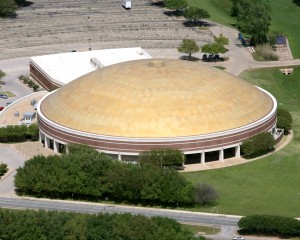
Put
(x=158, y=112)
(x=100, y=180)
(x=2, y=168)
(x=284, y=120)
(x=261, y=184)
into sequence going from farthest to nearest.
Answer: (x=284, y=120)
(x=158, y=112)
(x=2, y=168)
(x=261, y=184)
(x=100, y=180)

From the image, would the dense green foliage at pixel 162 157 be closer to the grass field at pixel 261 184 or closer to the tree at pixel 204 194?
the grass field at pixel 261 184

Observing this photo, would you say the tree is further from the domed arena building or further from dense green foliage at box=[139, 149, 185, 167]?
the domed arena building

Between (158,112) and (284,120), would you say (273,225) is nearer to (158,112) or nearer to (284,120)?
(158,112)

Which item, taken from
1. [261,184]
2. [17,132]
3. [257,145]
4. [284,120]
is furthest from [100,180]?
[284,120]

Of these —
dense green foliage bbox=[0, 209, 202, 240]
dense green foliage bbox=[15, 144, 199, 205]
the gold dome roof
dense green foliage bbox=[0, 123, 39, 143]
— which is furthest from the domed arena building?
dense green foliage bbox=[0, 209, 202, 240]

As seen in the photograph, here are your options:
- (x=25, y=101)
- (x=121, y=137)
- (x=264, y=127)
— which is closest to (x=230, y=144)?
(x=264, y=127)

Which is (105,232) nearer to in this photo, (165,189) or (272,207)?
(165,189)
